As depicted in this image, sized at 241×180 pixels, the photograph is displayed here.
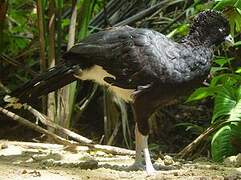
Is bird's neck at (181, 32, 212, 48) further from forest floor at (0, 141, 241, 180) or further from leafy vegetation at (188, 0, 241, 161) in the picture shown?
forest floor at (0, 141, 241, 180)

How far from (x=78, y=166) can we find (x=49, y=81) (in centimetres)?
68

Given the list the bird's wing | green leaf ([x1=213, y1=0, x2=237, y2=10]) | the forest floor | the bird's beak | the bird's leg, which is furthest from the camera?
green leaf ([x1=213, y1=0, x2=237, y2=10])

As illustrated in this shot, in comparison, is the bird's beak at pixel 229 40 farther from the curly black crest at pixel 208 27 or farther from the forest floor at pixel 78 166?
the forest floor at pixel 78 166

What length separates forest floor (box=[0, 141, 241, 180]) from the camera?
3590 mm

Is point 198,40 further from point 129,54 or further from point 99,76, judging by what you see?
point 99,76

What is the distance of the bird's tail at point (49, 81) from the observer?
4.12 metres

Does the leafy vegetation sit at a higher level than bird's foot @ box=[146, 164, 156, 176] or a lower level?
higher

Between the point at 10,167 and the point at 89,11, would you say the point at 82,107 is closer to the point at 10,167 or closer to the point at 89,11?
the point at 89,11

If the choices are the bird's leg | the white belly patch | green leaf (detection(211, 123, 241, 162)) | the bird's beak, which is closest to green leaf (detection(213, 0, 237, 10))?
the bird's beak

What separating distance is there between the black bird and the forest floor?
24 cm

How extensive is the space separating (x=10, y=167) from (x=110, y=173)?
662 millimetres

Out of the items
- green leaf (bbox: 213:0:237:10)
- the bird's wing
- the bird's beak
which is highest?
green leaf (bbox: 213:0:237:10)

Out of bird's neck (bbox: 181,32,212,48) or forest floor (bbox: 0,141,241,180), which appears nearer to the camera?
forest floor (bbox: 0,141,241,180)

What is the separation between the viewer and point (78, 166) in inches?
156
